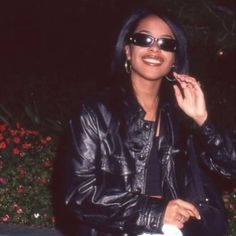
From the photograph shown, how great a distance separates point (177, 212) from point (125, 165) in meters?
0.35

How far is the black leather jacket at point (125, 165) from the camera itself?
2.76m

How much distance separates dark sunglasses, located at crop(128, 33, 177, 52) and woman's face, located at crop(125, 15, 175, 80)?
0.05 feet

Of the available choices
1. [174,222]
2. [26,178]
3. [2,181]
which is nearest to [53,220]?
[26,178]

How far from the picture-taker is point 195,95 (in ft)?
10.2

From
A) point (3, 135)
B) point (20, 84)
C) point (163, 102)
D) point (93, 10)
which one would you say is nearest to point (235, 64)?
point (93, 10)

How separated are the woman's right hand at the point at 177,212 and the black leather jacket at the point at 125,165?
28 millimetres

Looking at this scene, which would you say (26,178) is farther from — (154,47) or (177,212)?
(177,212)

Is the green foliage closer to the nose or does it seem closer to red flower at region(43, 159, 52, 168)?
red flower at region(43, 159, 52, 168)

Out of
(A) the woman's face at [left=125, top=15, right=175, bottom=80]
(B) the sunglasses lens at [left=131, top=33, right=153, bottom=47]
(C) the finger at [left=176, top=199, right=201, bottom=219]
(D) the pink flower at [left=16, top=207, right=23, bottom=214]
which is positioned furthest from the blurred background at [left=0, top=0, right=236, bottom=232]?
(C) the finger at [left=176, top=199, right=201, bottom=219]

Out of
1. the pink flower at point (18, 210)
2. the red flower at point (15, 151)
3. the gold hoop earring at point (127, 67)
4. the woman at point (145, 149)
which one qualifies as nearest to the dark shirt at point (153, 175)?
the woman at point (145, 149)

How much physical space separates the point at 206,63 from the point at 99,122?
7452mm

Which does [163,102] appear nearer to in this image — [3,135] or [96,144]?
[96,144]

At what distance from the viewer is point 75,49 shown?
1237cm

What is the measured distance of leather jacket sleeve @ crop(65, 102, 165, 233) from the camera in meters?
2.73
